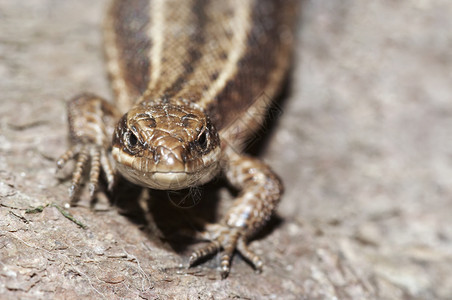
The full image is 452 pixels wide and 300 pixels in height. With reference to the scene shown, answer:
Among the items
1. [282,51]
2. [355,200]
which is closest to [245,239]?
[355,200]

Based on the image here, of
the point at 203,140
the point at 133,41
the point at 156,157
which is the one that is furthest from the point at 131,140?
the point at 133,41

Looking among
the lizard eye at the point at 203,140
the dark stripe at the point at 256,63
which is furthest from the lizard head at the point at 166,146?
the dark stripe at the point at 256,63

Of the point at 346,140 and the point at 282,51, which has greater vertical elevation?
the point at 282,51

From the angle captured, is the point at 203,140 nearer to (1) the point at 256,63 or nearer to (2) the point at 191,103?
(2) the point at 191,103

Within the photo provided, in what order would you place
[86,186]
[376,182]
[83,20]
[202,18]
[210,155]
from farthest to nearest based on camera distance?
[83,20] < [376,182] < [202,18] < [86,186] < [210,155]

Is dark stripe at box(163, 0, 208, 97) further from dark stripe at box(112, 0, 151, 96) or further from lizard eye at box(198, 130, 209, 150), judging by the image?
lizard eye at box(198, 130, 209, 150)

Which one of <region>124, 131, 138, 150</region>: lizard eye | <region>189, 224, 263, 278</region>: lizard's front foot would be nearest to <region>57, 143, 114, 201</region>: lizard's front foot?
<region>124, 131, 138, 150</region>: lizard eye

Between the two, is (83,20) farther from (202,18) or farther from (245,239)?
(245,239)
